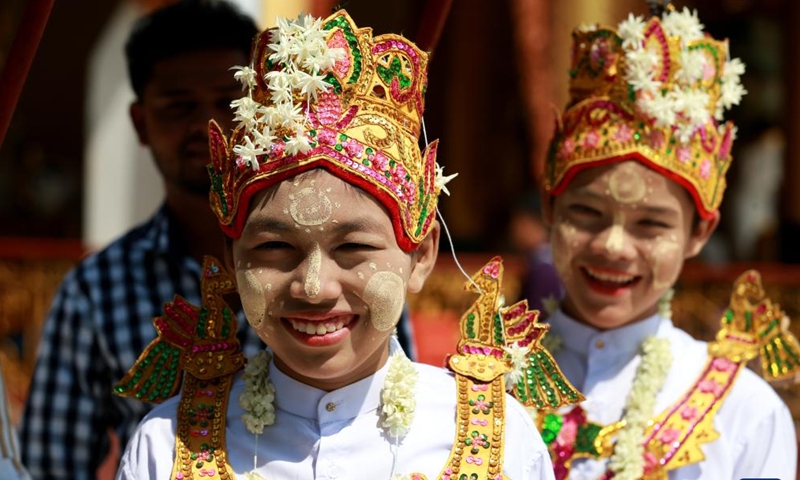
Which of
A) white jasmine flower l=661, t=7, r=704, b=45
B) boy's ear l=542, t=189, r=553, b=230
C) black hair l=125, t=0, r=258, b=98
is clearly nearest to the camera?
white jasmine flower l=661, t=7, r=704, b=45

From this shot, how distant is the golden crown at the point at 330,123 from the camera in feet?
8.62

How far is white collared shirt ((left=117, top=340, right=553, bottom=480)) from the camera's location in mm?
2736

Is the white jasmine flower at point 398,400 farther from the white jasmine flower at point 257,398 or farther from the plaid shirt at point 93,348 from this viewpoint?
the plaid shirt at point 93,348

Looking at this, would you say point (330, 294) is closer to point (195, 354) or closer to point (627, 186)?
point (195, 354)

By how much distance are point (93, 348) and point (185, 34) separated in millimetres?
1065

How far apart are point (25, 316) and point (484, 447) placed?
6814 millimetres

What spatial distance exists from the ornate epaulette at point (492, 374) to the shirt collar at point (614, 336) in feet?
2.24

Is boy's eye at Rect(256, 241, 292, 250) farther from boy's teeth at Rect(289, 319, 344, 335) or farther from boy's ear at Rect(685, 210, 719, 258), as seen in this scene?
boy's ear at Rect(685, 210, 719, 258)

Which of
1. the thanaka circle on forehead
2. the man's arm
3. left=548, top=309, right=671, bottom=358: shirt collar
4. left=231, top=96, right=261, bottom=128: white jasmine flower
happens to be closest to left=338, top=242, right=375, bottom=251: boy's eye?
left=231, top=96, right=261, bottom=128: white jasmine flower

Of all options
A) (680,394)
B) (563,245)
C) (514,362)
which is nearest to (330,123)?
(514,362)

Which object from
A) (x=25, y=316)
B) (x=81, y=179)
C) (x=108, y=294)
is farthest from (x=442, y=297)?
(x=108, y=294)

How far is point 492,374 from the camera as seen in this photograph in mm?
2871

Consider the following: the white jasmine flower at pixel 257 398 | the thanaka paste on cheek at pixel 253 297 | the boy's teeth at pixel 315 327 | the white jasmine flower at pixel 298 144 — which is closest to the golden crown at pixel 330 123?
the white jasmine flower at pixel 298 144

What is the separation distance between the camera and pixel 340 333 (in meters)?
2.66
